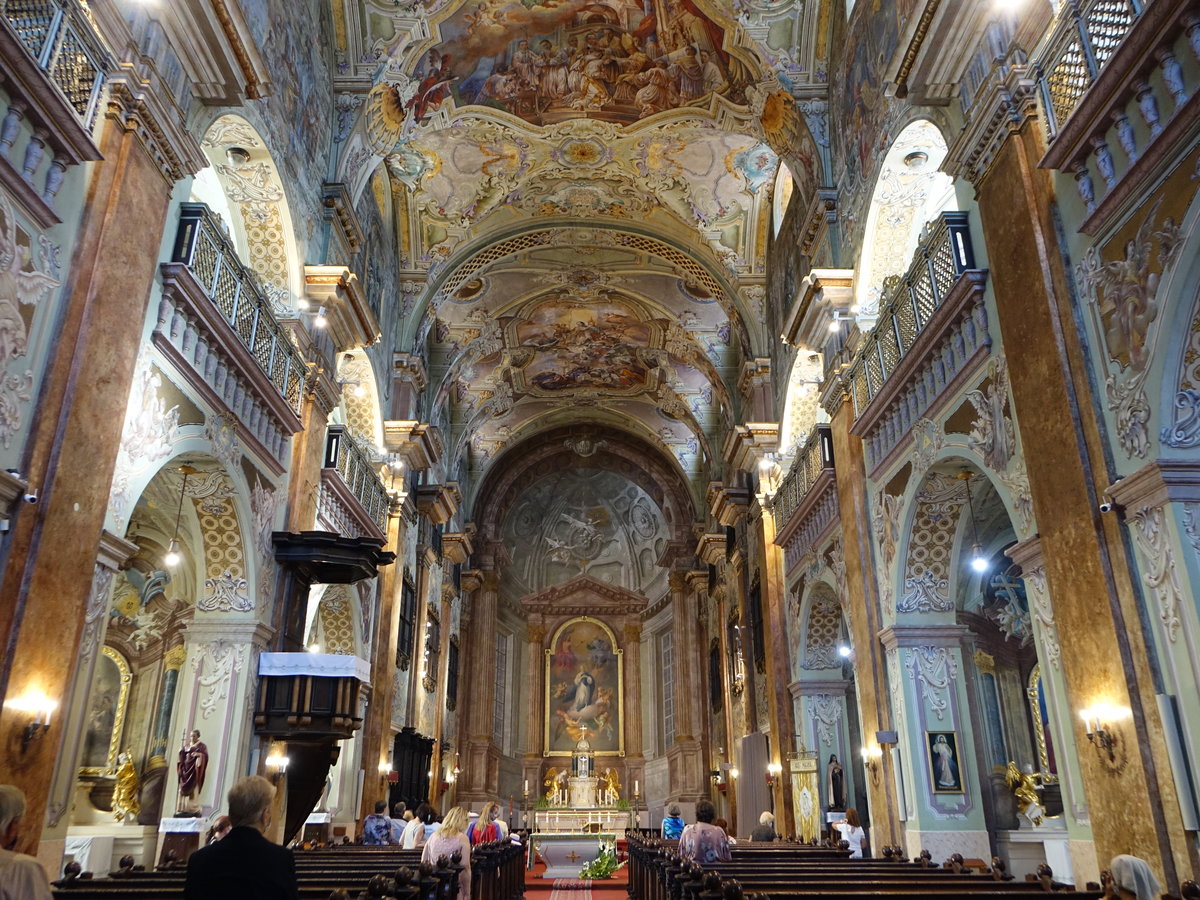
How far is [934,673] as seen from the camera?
1036cm

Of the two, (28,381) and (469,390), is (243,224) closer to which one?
(28,381)

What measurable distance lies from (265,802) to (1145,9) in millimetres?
6315

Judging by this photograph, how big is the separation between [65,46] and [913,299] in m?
8.00

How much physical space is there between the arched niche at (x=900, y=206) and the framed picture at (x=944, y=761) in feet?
17.8

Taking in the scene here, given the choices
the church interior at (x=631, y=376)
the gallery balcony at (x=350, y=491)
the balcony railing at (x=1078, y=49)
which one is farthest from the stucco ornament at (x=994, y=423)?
the gallery balcony at (x=350, y=491)

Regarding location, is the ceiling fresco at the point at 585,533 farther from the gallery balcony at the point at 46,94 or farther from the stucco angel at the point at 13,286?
the stucco angel at the point at 13,286

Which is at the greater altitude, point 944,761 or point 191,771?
point 944,761

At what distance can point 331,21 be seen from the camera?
13.1 meters

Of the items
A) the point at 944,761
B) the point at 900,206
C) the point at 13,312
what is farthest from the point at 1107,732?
the point at 900,206

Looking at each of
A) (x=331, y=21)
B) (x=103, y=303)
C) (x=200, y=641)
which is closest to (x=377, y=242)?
(x=331, y=21)

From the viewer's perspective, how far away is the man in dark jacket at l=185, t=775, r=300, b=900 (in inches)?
127

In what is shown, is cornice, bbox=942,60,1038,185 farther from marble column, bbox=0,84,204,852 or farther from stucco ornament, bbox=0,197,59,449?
stucco ornament, bbox=0,197,59,449

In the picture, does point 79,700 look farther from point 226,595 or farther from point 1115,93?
point 1115,93

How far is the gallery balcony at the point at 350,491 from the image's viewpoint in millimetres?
13086
